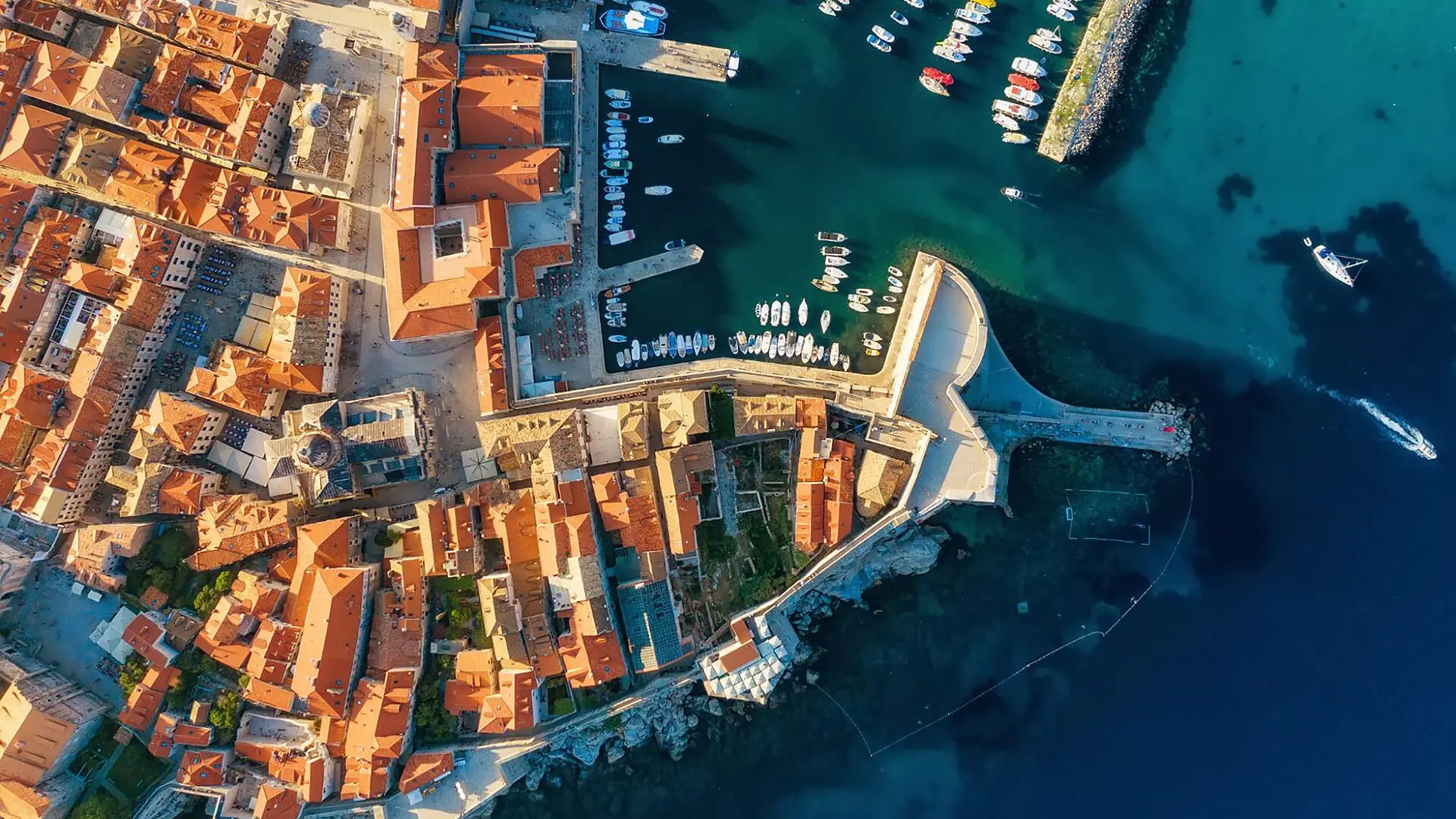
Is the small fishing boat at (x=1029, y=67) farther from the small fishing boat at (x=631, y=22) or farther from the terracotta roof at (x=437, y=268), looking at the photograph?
the terracotta roof at (x=437, y=268)

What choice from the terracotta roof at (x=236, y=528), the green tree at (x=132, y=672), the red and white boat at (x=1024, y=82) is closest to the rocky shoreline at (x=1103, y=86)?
the red and white boat at (x=1024, y=82)

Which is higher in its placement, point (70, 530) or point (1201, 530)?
point (1201, 530)

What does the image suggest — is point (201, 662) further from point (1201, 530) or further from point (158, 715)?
point (1201, 530)

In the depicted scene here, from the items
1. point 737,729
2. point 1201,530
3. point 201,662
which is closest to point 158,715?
point 201,662

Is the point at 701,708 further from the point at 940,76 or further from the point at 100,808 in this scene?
the point at 940,76

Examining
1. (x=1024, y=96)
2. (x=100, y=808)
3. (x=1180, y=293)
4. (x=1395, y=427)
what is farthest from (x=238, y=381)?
(x=1395, y=427)

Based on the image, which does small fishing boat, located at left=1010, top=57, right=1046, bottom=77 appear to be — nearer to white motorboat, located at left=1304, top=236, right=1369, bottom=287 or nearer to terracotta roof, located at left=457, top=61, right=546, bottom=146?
white motorboat, located at left=1304, top=236, right=1369, bottom=287
